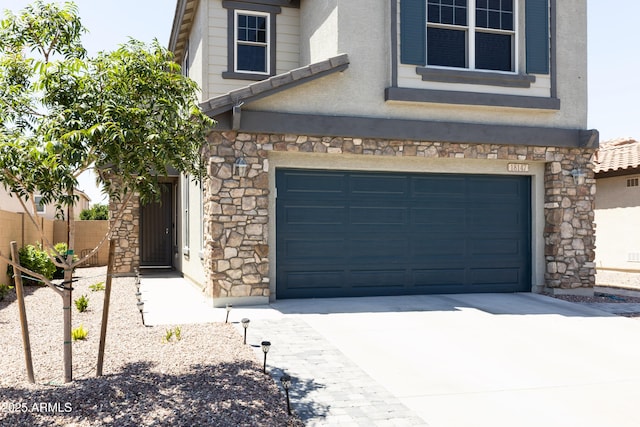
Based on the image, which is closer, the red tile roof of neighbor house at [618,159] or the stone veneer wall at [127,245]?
the stone veneer wall at [127,245]

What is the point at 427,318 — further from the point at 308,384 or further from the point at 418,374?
the point at 308,384

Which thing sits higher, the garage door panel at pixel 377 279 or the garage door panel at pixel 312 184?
the garage door panel at pixel 312 184

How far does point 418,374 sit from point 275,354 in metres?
1.74

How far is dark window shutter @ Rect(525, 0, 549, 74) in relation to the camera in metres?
10.7

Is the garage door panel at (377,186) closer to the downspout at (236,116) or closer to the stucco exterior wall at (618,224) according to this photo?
the downspout at (236,116)

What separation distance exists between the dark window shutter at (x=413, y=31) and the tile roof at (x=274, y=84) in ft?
4.12

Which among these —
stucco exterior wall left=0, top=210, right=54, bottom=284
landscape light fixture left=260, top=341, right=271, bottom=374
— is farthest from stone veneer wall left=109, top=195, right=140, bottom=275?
landscape light fixture left=260, top=341, right=271, bottom=374

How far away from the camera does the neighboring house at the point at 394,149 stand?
31.0 ft

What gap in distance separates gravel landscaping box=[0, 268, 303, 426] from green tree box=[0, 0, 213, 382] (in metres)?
0.53

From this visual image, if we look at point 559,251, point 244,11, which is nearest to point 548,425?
point 559,251

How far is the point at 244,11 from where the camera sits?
11.7m

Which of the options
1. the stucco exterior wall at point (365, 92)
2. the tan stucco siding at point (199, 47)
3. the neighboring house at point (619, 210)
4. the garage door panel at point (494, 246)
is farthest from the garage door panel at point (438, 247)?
the neighboring house at point (619, 210)

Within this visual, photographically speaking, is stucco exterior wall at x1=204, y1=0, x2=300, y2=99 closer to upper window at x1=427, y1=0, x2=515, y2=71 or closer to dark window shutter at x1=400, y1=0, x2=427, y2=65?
dark window shutter at x1=400, y1=0, x2=427, y2=65

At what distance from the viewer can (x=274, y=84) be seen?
9281mm
